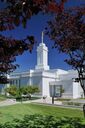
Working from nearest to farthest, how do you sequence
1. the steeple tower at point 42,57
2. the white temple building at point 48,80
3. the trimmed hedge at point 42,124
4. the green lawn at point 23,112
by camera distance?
the trimmed hedge at point 42,124 → the green lawn at point 23,112 → the white temple building at point 48,80 → the steeple tower at point 42,57

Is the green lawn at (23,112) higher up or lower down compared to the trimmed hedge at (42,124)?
higher up

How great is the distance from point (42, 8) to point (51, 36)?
11.3 m

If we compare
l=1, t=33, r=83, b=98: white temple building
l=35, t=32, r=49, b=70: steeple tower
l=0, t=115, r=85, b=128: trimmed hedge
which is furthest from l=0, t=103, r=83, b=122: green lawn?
l=35, t=32, r=49, b=70: steeple tower

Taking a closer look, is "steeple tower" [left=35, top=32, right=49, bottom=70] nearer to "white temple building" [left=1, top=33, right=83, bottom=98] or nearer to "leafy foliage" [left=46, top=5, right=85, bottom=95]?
"white temple building" [left=1, top=33, right=83, bottom=98]

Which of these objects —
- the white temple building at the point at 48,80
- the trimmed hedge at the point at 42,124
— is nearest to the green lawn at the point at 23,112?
the trimmed hedge at the point at 42,124

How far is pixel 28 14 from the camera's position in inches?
149

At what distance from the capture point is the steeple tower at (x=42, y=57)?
8519 centimetres

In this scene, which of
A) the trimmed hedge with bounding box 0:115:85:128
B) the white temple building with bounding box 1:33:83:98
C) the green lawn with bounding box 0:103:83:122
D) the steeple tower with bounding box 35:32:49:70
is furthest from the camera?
the steeple tower with bounding box 35:32:49:70

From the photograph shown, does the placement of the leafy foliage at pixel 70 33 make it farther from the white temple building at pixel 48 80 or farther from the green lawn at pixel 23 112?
the white temple building at pixel 48 80

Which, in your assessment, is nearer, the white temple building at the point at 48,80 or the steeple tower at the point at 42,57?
the white temple building at the point at 48,80

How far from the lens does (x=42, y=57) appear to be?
8619cm

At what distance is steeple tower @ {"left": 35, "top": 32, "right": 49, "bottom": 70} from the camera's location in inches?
3354

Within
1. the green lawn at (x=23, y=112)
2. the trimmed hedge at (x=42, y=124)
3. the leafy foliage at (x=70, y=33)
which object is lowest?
the trimmed hedge at (x=42, y=124)

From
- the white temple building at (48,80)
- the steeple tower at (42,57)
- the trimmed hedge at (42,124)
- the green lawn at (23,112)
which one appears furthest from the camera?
the steeple tower at (42,57)
